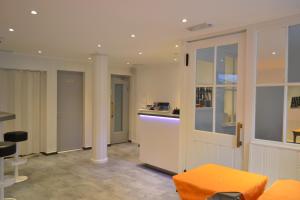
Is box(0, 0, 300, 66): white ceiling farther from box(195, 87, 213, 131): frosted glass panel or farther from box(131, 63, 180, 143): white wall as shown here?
box(131, 63, 180, 143): white wall

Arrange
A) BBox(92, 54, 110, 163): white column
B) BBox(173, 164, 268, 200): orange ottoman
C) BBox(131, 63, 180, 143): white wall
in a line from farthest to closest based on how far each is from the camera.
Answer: BBox(131, 63, 180, 143): white wall < BBox(92, 54, 110, 163): white column < BBox(173, 164, 268, 200): orange ottoman

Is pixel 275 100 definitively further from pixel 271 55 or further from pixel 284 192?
pixel 284 192

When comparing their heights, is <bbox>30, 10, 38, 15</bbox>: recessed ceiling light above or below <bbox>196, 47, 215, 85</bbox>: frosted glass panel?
above

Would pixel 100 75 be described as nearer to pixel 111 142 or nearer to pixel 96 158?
pixel 96 158

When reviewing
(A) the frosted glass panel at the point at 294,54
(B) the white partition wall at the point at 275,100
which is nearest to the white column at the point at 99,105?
(B) the white partition wall at the point at 275,100

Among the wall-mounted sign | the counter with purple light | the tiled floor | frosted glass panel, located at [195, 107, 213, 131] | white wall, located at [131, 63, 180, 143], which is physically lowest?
the tiled floor

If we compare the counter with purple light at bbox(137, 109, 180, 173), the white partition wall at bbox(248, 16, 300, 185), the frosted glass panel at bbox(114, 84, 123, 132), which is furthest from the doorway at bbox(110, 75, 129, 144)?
the white partition wall at bbox(248, 16, 300, 185)

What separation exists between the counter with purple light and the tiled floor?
234 millimetres

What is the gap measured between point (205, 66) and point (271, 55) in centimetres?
95

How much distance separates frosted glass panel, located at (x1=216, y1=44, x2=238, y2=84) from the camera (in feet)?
10.9

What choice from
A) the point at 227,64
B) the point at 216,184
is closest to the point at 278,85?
the point at 227,64

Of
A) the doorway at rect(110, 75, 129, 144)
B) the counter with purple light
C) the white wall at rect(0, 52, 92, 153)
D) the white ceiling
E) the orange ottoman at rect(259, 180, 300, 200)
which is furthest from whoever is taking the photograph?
the doorway at rect(110, 75, 129, 144)

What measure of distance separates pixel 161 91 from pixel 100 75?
2.14 meters

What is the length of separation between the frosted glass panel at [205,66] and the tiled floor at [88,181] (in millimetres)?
1836
